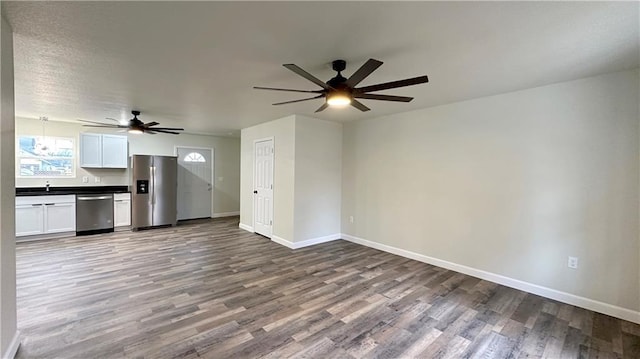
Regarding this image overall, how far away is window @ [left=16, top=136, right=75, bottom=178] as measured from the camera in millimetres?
5621

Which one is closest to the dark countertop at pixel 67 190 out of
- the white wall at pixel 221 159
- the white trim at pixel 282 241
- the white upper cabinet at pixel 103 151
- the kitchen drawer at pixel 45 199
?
the kitchen drawer at pixel 45 199

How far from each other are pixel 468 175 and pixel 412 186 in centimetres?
90

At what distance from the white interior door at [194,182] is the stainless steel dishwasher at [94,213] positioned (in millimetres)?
1721

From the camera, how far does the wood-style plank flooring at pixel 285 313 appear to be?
224 cm

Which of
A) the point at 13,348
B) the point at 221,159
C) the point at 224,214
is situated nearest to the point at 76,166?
the point at 221,159

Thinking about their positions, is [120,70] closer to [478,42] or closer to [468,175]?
[478,42]

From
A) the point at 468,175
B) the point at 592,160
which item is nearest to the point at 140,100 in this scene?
the point at 468,175

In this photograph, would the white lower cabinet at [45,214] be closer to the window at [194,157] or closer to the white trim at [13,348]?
the window at [194,157]

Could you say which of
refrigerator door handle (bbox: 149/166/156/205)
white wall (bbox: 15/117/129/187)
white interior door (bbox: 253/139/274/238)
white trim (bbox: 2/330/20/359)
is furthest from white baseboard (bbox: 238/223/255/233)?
white trim (bbox: 2/330/20/359)

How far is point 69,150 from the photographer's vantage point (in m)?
6.07

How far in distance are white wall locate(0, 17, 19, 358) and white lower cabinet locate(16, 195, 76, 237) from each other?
4.35 metres

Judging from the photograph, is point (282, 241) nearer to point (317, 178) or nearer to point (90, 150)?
point (317, 178)

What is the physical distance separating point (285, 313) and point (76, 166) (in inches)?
251

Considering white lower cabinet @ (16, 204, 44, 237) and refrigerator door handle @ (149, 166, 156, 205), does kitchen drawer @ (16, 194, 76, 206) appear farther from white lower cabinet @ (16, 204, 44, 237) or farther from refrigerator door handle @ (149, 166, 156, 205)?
refrigerator door handle @ (149, 166, 156, 205)
